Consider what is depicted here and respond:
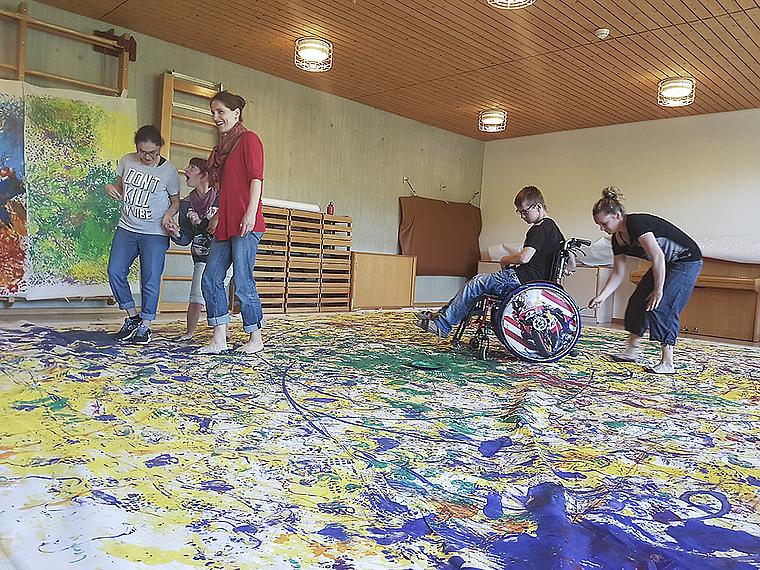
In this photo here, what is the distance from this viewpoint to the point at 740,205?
22.5ft

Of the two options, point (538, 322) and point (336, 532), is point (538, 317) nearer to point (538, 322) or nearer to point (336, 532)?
point (538, 322)

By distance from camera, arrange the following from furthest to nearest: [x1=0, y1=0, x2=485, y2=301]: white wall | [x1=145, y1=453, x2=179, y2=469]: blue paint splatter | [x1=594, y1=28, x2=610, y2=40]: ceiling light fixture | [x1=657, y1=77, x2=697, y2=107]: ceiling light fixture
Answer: [x1=657, y1=77, x2=697, y2=107]: ceiling light fixture < [x1=0, y1=0, x2=485, y2=301]: white wall < [x1=594, y1=28, x2=610, y2=40]: ceiling light fixture < [x1=145, y1=453, x2=179, y2=469]: blue paint splatter

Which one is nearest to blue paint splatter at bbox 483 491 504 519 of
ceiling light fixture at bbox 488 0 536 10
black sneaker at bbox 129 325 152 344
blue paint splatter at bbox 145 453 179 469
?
blue paint splatter at bbox 145 453 179 469

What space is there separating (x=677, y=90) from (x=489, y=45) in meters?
2.07

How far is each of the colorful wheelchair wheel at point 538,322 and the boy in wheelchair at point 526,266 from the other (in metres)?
0.18

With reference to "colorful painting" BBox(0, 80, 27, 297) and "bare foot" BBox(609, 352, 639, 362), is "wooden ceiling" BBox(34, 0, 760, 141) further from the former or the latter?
"bare foot" BBox(609, 352, 639, 362)

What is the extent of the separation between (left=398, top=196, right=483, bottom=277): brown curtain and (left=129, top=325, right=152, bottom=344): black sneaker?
200 inches

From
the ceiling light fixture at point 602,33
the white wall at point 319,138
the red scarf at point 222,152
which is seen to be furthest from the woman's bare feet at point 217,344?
the ceiling light fixture at point 602,33

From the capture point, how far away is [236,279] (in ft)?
10.6

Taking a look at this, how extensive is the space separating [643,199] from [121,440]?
751 cm

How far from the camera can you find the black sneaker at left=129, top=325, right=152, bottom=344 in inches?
135

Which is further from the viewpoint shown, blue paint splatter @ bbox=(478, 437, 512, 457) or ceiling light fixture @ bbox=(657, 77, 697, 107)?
ceiling light fixture @ bbox=(657, 77, 697, 107)

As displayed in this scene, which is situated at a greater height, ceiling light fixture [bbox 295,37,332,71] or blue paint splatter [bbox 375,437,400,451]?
ceiling light fixture [bbox 295,37,332,71]

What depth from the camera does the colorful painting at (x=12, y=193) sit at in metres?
4.49
